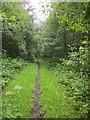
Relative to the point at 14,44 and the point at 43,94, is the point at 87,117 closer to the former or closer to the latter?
the point at 43,94

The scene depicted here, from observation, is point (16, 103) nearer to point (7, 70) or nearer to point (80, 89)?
point (80, 89)

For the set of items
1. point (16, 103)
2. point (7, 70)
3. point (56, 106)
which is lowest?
point (56, 106)

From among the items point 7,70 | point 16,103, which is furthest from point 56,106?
point 7,70

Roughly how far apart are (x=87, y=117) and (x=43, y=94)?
12.0 ft

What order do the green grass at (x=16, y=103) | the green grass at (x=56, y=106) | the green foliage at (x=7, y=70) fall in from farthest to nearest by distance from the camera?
the green foliage at (x=7, y=70), the green grass at (x=56, y=106), the green grass at (x=16, y=103)

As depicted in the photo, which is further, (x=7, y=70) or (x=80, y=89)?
(x=7, y=70)

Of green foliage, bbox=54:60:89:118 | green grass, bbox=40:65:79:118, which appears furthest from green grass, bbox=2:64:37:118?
green foliage, bbox=54:60:89:118

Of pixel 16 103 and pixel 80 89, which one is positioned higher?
pixel 80 89

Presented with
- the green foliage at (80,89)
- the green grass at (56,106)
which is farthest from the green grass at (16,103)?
the green foliage at (80,89)

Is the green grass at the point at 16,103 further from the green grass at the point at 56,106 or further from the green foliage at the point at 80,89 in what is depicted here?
the green foliage at the point at 80,89

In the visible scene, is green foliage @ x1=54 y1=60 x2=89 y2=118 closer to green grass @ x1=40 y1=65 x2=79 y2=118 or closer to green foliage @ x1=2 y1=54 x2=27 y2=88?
green grass @ x1=40 y1=65 x2=79 y2=118

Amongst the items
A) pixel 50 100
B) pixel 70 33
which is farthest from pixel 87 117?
pixel 70 33

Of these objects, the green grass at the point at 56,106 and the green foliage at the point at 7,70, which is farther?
the green foliage at the point at 7,70

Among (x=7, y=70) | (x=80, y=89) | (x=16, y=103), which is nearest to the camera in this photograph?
(x=80, y=89)
